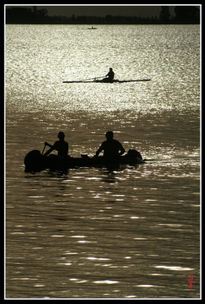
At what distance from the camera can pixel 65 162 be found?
1094 inches

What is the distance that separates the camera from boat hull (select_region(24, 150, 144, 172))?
1081 inches

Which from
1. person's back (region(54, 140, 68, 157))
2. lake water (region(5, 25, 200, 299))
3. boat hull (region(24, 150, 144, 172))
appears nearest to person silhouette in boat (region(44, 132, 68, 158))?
person's back (region(54, 140, 68, 157))

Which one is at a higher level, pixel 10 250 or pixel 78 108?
pixel 78 108

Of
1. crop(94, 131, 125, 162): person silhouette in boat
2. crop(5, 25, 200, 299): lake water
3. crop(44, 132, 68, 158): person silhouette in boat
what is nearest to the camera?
crop(5, 25, 200, 299): lake water

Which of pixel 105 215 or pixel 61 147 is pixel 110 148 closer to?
pixel 61 147

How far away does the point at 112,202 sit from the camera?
22672 millimetres

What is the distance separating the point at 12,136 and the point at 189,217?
63.1 ft

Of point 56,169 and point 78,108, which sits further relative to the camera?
point 78,108

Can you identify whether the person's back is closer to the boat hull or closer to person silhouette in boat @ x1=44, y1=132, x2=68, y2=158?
person silhouette in boat @ x1=44, y1=132, x2=68, y2=158

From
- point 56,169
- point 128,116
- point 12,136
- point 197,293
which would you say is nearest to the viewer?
point 197,293

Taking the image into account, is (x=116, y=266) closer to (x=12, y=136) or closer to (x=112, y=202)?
(x=112, y=202)

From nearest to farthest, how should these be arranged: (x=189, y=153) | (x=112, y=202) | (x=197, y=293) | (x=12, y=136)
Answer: (x=197, y=293)
(x=112, y=202)
(x=189, y=153)
(x=12, y=136)
